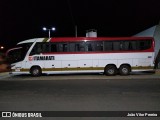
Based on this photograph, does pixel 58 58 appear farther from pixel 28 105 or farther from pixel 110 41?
pixel 28 105

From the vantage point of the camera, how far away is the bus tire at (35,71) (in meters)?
20.1

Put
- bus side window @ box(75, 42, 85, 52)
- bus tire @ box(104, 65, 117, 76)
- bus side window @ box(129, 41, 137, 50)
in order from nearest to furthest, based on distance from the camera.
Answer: bus tire @ box(104, 65, 117, 76), bus side window @ box(129, 41, 137, 50), bus side window @ box(75, 42, 85, 52)

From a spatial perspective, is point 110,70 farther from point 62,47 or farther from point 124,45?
point 62,47

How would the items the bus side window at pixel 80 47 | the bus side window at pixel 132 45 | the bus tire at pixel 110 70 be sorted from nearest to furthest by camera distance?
the bus tire at pixel 110 70 < the bus side window at pixel 132 45 < the bus side window at pixel 80 47

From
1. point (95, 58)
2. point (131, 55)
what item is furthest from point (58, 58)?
point (131, 55)

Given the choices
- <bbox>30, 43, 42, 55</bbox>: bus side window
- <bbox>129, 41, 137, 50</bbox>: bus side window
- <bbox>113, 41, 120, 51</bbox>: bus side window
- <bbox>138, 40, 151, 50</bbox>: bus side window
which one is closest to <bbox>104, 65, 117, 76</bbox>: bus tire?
<bbox>113, 41, 120, 51</bbox>: bus side window

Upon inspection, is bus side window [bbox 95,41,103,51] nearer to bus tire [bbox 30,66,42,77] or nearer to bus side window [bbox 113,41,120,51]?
bus side window [bbox 113,41,120,51]

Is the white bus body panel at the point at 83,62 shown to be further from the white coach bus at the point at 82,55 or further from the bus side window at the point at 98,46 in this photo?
the bus side window at the point at 98,46

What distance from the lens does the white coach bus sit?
65.9 ft

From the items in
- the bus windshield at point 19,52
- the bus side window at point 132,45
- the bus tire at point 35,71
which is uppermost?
the bus side window at point 132,45

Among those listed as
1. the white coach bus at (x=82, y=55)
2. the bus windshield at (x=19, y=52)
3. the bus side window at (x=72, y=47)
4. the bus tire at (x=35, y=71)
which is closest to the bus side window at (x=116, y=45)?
the white coach bus at (x=82, y=55)

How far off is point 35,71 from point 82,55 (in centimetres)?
401

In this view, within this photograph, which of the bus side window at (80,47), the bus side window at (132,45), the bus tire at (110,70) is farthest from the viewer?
the bus side window at (80,47)

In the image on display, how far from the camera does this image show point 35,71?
66.0 feet
